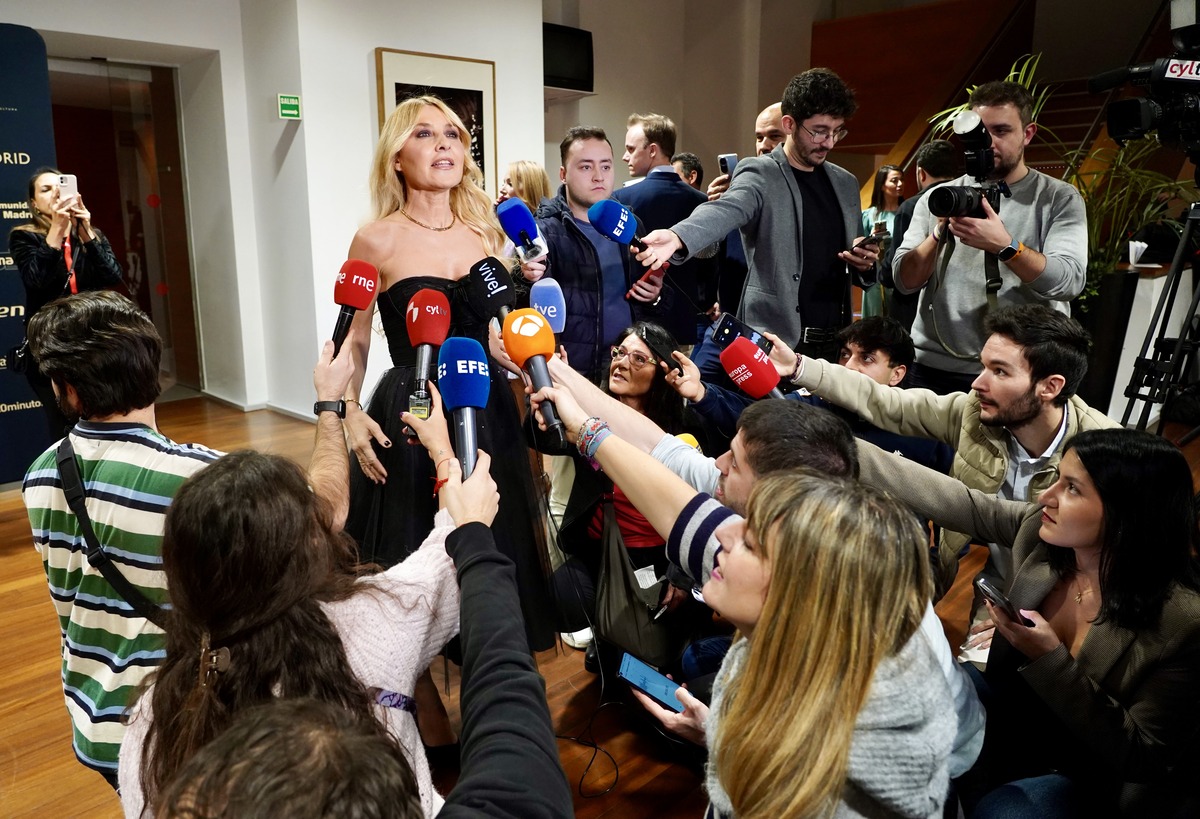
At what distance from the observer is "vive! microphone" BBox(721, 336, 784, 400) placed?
1802 millimetres

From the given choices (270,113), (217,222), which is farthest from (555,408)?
(217,222)

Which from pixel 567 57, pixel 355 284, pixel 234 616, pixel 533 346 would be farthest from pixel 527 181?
pixel 234 616

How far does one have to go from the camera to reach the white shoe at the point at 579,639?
2629mm

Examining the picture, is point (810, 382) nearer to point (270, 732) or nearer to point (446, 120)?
point (446, 120)

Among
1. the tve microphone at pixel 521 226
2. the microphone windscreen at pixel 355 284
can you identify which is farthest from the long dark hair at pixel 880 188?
the microphone windscreen at pixel 355 284

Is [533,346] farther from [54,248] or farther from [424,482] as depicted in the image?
[54,248]

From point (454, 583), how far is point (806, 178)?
1.97 meters

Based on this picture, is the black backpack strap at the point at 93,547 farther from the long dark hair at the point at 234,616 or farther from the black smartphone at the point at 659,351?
the black smartphone at the point at 659,351

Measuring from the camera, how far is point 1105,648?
143cm

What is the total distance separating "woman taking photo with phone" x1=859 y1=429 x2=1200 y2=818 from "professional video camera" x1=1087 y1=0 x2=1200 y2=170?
1.11 meters

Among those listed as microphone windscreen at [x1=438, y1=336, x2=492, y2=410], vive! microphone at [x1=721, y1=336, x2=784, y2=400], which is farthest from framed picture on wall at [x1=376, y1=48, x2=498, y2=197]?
microphone windscreen at [x1=438, y1=336, x2=492, y2=410]

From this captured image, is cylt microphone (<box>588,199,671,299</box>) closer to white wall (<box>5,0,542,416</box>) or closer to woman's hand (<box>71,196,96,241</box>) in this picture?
woman's hand (<box>71,196,96,241</box>)

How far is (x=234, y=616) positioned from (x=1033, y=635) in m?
1.22

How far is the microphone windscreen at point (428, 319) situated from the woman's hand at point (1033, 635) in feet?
3.78
